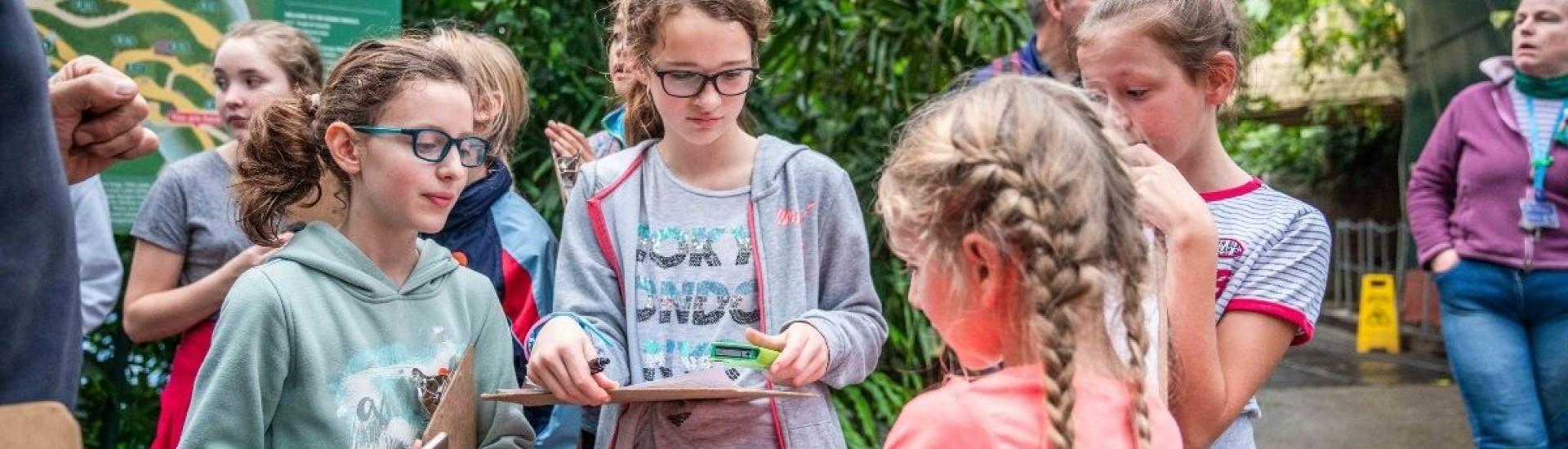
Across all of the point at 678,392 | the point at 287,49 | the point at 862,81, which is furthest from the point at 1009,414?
the point at 862,81

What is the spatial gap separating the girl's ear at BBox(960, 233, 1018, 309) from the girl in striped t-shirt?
43 centimetres

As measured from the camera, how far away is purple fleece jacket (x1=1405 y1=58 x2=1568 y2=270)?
4.75 meters

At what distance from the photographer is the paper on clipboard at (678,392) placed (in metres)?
Answer: 2.32

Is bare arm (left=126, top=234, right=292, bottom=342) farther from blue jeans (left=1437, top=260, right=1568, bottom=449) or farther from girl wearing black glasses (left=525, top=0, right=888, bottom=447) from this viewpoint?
blue jeans (left=1437, top=260, right=1568, bottom=449)

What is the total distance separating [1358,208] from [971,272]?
16.7m

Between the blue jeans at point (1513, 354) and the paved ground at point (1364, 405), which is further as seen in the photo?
the paved ground at point (1364, 405)

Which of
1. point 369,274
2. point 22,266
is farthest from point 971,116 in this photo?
point 369,274

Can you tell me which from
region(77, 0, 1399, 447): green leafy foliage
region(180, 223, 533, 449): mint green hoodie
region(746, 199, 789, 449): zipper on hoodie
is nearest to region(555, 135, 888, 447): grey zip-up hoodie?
region(746, 199, 789, 449): zipper on hoodie

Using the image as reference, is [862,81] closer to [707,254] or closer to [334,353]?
[707,254]

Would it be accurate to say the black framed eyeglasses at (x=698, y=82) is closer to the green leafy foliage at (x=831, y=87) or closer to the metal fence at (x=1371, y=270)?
the green leafy foliage at (x=831, y=87)

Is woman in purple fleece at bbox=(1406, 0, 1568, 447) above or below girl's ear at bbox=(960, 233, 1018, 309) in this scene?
below

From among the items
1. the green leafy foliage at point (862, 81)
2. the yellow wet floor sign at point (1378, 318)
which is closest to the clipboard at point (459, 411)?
the green leafy foliage at point (862, 81)

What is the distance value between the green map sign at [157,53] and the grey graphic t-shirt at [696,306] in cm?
167

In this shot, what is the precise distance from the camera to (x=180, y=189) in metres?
3.50
